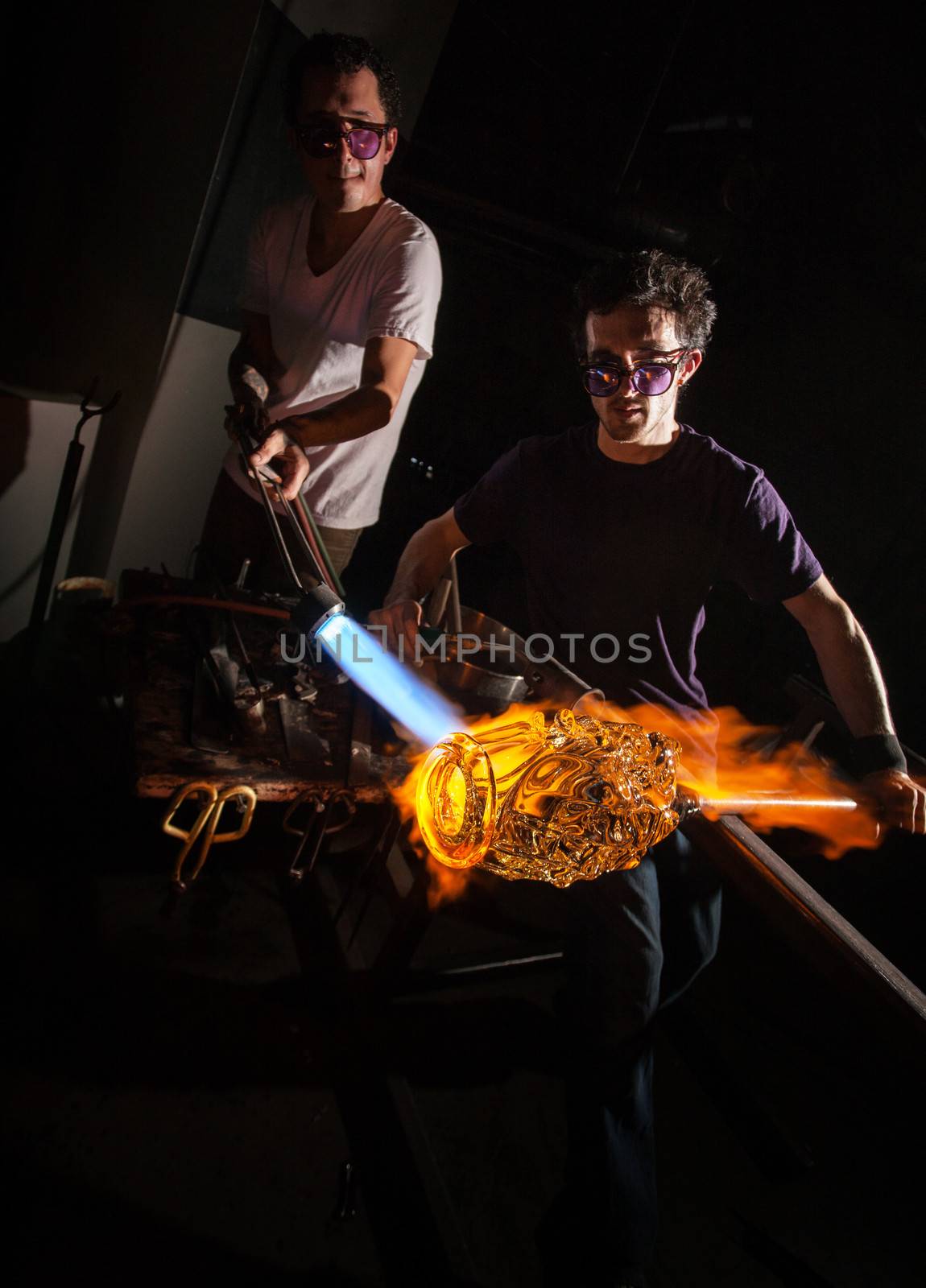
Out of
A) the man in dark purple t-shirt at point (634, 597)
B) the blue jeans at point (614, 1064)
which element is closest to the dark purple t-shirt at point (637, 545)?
the man in dark purple t-shirt at point (634, 597)

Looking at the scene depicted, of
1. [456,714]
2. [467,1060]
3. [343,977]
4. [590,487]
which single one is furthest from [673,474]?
[467,1060]

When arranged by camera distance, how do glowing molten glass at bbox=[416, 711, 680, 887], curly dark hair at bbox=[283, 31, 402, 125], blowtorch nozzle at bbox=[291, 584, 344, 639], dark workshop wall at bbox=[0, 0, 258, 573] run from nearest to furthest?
1. glowing molten glass at bbox=[416, 711, 680, 887]
2. blowtorch nozzle at bbox=[291, 584, 344, 639]
3. curly dark hair at bbox=[283, 31, 402, 125]
4. dark workshop wall at bbox=[0, 0, 258, 573]

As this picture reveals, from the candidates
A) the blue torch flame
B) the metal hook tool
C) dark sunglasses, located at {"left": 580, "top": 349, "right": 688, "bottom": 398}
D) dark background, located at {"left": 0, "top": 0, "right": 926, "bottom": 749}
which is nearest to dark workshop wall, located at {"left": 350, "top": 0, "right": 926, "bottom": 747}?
dark background, located at {"left": 0, "top": 0, "right": 926, "bottom": 749}

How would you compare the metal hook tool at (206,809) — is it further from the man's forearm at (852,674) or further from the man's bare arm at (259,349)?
the man's bare arm at (259,349)

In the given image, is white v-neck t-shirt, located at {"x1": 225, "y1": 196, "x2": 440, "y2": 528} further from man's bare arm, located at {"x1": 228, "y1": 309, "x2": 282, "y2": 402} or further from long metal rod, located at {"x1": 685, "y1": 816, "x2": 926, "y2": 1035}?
long metal rod, located at {"x1": 685, "y1": 816, "x2": 926, "y2": 1035}

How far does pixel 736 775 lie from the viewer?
8.18 feet

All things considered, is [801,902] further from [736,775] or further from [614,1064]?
[736,775]

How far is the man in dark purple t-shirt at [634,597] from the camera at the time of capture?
1.93 meters

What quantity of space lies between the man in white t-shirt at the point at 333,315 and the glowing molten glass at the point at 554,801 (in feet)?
4.00

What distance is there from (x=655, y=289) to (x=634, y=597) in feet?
3.21

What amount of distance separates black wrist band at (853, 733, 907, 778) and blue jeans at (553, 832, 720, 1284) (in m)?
0.66

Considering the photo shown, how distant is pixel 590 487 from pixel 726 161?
2.23 meters

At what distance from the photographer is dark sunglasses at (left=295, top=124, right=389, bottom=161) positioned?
7.80 feet
